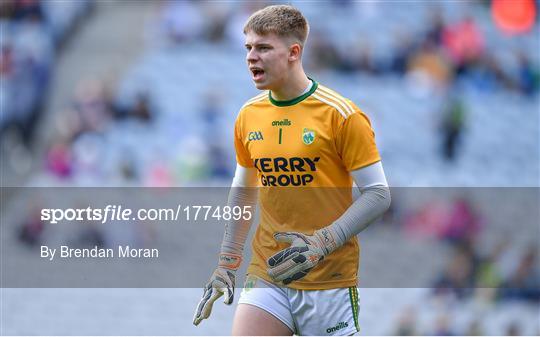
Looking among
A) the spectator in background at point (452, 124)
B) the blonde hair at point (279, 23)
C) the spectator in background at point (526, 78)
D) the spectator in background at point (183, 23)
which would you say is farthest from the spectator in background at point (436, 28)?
the blonde hair at point (279, 23)

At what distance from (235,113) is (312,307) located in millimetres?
8789

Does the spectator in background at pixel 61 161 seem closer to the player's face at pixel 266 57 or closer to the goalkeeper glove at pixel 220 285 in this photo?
the goalkeeper glove at pixel 220 285

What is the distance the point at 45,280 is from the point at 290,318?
715 centimetres

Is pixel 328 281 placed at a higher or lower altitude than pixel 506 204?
lower

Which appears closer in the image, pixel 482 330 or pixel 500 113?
pixel 482 330

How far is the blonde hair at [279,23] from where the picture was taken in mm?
4604

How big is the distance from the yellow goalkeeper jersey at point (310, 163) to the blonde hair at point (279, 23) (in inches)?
10.6

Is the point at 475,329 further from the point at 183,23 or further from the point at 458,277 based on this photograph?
the point at 183,23

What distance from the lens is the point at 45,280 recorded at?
452 inches

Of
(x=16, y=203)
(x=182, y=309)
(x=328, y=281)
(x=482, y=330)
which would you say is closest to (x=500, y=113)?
(x=482, y=330)

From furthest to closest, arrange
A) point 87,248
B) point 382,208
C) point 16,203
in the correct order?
1. point 16,203
2. point 87,248
3. point 382,208

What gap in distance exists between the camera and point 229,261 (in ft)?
16.4

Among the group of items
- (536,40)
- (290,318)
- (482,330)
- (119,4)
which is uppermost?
(119,4)

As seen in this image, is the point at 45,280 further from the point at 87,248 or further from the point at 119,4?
the point at 119,4
